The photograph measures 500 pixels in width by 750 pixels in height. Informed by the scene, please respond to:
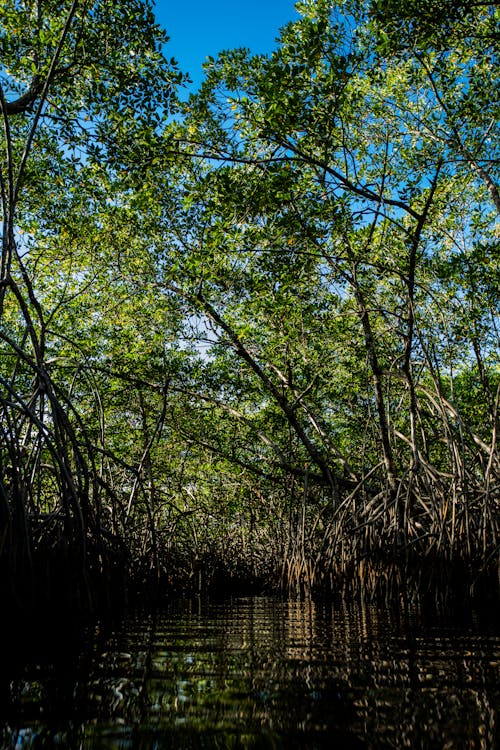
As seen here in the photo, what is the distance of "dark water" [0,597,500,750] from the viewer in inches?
41.1

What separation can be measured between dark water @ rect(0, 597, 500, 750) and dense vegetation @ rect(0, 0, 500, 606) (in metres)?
1.00

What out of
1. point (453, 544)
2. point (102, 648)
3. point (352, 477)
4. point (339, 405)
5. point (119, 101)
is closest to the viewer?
point (102, 648)

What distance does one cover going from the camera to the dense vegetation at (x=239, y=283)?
4.31m

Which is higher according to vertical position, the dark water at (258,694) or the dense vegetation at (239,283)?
the dense vegetation at (239,283)

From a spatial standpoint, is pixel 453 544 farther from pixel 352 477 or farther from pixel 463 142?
pixel 463 142

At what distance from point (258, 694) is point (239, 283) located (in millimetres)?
5922

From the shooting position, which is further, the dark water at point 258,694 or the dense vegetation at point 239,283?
the dense vegetation at point 239,283

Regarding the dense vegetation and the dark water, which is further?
the dense vegetation

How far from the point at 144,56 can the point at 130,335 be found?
12.0ft

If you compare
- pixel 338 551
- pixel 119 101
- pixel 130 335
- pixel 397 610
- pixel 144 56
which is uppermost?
pixel 144 56

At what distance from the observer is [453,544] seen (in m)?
4.80

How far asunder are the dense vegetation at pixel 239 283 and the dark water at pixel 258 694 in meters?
1.00

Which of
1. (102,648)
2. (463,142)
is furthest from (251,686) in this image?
(463,142)

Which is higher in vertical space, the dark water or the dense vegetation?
the dense vegetation
